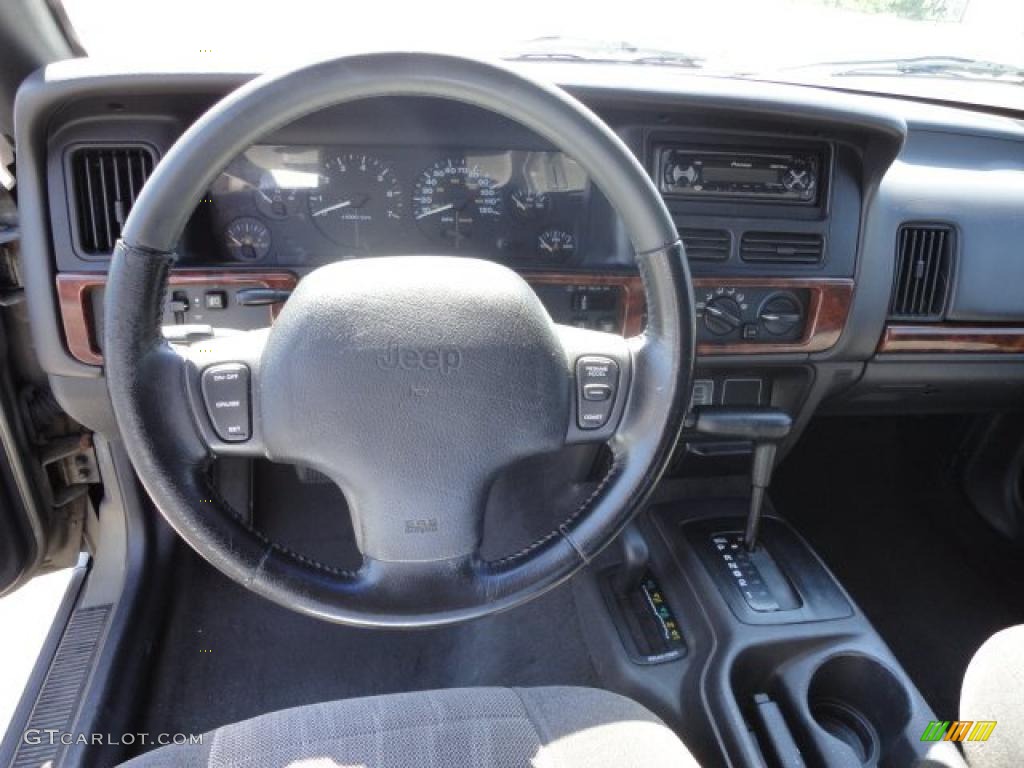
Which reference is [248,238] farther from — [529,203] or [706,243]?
[706,243]

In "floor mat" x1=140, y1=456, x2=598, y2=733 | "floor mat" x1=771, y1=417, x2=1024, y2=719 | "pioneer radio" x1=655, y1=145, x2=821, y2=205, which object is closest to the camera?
"pioneer radio" x1=655, y1=145, x2=821, y2=205

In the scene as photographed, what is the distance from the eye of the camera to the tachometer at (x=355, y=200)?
1.57 meters

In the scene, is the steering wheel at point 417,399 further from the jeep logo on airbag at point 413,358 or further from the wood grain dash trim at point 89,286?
the wood grain dash trim at point 89,286

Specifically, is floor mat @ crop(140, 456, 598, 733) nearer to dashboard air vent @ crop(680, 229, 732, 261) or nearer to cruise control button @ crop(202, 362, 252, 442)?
dashboard air vent @ crop(680, 229, 732, 261)

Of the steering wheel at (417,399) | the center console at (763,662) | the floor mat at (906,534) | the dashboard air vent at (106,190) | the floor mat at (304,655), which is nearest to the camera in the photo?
the steering wheel at (417,399)

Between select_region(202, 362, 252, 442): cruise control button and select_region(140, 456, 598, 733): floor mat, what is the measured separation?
1101 millimetres

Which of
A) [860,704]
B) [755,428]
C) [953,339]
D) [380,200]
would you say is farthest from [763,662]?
[380,200]

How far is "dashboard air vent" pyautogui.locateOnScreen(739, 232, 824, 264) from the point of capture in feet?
5.58

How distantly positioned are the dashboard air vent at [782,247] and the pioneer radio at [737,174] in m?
0.07

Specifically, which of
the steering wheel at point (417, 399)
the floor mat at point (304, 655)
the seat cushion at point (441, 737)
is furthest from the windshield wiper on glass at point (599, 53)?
the seat cushion at point (441, 737)

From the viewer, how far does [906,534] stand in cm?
251

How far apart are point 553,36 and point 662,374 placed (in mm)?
1235

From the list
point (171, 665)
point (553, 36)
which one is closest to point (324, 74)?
point (553, 36)

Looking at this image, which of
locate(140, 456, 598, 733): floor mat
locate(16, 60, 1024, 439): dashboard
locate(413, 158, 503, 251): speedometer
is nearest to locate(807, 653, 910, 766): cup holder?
locate(140, 456, 598, 733): floor mat
